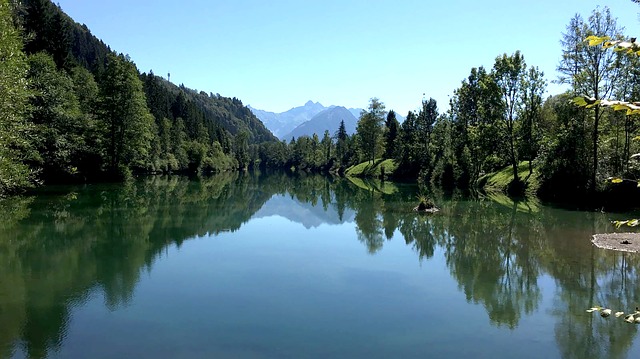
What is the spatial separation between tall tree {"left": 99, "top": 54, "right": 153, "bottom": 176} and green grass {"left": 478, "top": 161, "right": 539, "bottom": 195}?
131 feet

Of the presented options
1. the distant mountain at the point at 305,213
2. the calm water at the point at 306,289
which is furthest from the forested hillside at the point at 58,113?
the distant mountain at the point at 305,213

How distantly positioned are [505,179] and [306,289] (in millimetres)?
40502

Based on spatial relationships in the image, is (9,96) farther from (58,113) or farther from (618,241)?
(618,241)

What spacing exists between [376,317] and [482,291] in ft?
13.5

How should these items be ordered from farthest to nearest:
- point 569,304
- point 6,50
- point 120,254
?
point 6,50 → point 120,254 → point 569,304

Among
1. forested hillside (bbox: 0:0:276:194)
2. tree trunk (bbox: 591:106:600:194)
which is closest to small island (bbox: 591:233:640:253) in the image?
tree trunk (bbox: 591:106:600:194)

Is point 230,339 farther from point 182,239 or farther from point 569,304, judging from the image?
point 182,239

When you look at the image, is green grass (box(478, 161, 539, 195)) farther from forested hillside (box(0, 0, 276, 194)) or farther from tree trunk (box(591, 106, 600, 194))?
forested hillside (box(0, 0, 276, 194))

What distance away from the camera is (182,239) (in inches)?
761

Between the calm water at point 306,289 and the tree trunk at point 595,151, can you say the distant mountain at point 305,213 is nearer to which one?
the calm water at point 306,289

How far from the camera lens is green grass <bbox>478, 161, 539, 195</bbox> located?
41812mm

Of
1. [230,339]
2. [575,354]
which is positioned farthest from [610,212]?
[230,339]

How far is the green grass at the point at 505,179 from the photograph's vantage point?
41812 mm

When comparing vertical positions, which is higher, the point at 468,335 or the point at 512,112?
the point at 512,112
